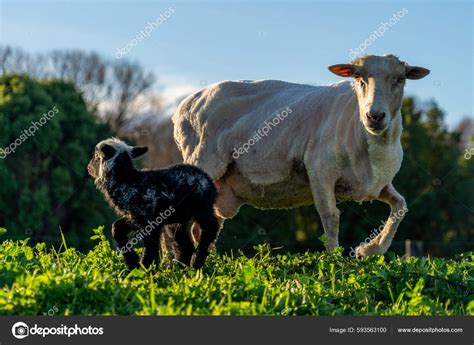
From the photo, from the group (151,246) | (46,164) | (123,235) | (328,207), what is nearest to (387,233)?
(328,207)

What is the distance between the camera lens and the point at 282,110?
10219mm

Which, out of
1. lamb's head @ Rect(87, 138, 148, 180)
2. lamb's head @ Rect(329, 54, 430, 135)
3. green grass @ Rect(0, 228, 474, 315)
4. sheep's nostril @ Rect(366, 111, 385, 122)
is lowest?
green grass @ Rect(0, 228, 474, 315)

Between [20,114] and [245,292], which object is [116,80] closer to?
[20,114]

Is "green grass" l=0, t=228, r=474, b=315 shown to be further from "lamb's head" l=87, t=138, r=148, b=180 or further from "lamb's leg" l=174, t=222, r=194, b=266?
"lamb's head" l=87, t=138, r=148, b=180

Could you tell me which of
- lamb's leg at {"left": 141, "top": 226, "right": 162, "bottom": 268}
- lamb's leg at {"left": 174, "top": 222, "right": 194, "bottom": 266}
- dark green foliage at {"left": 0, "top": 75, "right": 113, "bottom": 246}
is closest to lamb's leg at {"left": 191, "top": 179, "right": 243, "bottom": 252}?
lamb's leg at {"left": 174, "top": 222, "right": 194, "bottom": 266}

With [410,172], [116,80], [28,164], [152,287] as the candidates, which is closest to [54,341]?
[152,287]

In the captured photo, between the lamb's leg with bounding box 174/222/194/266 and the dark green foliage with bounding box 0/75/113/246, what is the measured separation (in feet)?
49.1

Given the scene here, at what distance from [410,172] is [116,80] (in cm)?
1475

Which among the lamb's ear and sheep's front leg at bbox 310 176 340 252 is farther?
sheep's front leg at bbox 310 176 340 252

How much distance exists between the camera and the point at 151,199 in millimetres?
7715

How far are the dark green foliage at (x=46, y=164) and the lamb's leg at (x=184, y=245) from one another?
1497cm

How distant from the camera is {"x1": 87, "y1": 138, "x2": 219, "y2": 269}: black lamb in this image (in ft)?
25.3

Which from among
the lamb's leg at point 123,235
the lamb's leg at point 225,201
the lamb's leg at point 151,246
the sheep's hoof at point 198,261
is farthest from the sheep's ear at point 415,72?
the lamb's leg at point 123,235

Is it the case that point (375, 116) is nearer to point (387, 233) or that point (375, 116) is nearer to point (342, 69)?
point (342, 69)
